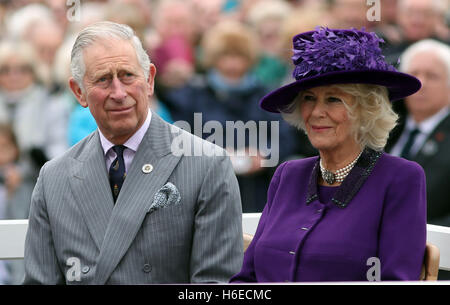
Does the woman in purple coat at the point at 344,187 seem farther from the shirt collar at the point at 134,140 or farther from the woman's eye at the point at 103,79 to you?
the woman's eye at the point at 103,79

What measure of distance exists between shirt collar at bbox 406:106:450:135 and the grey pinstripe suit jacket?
192 centimetres

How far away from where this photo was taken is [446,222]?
406 centimetres

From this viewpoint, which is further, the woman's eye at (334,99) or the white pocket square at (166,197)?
the white pocket square at (166,197)

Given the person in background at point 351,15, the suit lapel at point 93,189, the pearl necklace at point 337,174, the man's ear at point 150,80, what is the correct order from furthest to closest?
the person in background at point 351,15, the man's ear at point 150,80, the suit lapel at point 93,189, the pearl necklace at point 337,174

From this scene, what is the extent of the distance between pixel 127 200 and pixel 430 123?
225cm

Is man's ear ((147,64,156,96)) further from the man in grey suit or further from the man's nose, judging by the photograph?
the man's nose

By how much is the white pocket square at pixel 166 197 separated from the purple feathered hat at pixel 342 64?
1.43 ft

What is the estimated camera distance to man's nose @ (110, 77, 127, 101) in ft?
8.59

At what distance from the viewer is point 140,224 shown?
2559 millimetres

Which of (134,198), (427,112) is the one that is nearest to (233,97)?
(427,112)

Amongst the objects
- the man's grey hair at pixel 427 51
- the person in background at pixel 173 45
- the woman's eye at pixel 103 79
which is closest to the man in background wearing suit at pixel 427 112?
the man's grey hair at pixel 427 51

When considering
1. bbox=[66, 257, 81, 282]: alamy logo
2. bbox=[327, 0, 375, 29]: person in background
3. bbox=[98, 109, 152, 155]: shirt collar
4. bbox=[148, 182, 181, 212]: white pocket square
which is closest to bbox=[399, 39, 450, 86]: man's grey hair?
bbox=[327, 0, 375, 29]: person in background

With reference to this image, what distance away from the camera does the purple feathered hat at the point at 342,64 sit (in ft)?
7.84
